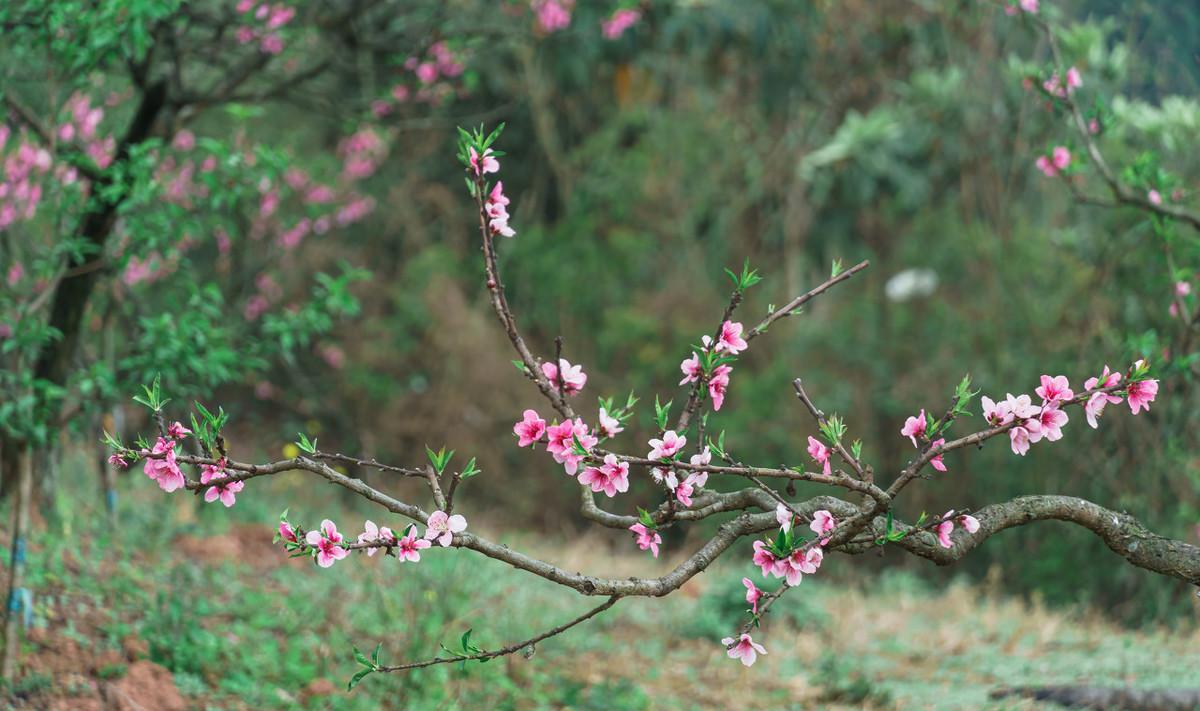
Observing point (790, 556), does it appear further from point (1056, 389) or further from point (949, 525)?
point (1056, 389)

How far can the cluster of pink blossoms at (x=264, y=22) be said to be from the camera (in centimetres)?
534

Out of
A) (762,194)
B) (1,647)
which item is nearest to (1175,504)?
(762,194)

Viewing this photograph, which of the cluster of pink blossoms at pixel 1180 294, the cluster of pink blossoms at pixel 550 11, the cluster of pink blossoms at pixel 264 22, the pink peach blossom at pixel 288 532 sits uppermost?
the cluster of pink blossoms at pixel 550 11

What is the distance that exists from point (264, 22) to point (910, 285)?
6.77 metres

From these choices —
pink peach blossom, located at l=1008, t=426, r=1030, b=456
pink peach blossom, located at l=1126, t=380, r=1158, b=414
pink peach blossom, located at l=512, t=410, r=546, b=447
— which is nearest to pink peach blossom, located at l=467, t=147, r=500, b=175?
pink peach blossom, located at l=512, t=410, r=546, b=447

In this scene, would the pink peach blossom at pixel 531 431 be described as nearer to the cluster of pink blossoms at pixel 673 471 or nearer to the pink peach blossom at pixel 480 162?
the cluster of pink blossoms at pixel 673 471

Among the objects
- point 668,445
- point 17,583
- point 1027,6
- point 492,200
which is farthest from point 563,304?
→ point 668,445

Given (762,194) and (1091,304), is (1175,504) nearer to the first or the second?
(1091,304)

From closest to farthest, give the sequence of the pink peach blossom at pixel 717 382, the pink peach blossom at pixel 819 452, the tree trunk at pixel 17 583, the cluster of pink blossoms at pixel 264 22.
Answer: the pink peach blossom at pixel 819 452 < the pink peach blossom at pixel 717 382 < the tree trunk at pixel 17 583 < the cluster of pink blossoms at pixel 264 22

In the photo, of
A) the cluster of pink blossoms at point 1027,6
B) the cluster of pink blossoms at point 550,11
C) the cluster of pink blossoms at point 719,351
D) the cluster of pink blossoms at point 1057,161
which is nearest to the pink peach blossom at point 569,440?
the cluster of pink blossoms at point 719,351

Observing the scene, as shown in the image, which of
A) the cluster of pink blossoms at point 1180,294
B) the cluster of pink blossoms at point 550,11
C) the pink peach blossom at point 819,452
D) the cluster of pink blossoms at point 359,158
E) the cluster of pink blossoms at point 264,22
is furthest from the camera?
the cluster of pink blossoms at point 359,158

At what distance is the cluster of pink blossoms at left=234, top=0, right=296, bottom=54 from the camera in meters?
5.34

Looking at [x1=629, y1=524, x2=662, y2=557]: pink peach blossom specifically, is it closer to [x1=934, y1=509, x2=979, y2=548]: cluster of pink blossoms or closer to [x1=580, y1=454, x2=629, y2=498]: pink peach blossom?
[x1=580, y1=454, x2=629, y2=498]: pink peach blossom

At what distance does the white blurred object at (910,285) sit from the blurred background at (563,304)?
0.07 meters
